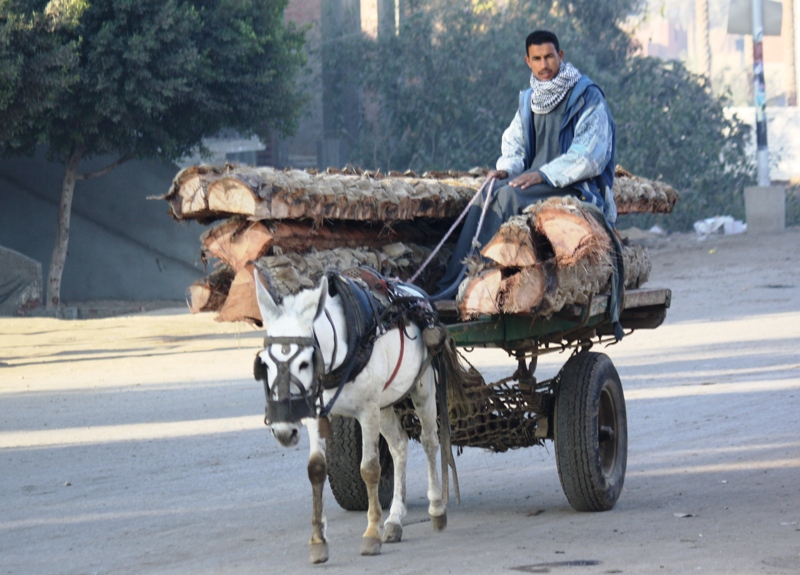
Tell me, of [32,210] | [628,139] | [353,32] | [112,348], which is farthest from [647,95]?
[112,348]

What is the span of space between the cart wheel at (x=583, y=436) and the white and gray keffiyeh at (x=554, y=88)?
1.46 m

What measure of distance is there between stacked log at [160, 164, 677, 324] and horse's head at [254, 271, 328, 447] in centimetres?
12

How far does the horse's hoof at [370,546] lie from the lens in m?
5.13

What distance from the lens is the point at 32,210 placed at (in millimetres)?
20547

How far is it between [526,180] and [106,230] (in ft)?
53.1

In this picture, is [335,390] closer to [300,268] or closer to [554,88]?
[300,268]

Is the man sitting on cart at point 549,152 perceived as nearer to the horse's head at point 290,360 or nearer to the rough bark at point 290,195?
the rough bark at point 290,195

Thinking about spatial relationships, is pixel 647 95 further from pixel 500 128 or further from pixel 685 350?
pixel 685 350

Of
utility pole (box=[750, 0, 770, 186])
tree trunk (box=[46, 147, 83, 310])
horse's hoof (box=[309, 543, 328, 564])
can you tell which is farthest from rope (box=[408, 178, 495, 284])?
utility pole (box=[750, 0, 770, 186])

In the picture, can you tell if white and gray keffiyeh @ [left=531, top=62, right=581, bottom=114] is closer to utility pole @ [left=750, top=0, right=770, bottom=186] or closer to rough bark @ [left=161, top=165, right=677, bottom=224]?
rough bark @ [left=161, top=165, right=677, bottom=224]

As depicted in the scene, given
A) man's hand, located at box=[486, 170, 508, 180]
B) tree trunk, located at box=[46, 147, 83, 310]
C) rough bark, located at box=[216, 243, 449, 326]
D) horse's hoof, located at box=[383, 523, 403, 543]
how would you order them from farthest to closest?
tree trunk, located at box=[46, 147, 83, 310]
man's hand, located at box=[486, 170, 508, 180]
horse's hoof, located at box=[383, 523, 403, 543]
rough bark, located at box=[216, 243, 449, 326]

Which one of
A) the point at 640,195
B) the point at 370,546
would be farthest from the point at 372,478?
the point at 640,195

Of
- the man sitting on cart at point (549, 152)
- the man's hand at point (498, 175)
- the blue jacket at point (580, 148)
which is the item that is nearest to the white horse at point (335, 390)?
the man sitting on cart at point (549, 152)

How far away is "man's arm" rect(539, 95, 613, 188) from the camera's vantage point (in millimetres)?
6105
